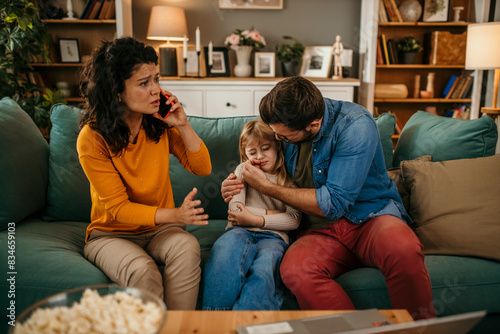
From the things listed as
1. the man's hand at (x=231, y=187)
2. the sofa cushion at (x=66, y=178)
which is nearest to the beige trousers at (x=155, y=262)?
the man's hand at (x=231, y=187)

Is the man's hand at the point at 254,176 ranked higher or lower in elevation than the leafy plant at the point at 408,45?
lower

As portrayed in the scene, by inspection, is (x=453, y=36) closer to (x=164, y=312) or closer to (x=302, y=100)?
(x=302, y=100)

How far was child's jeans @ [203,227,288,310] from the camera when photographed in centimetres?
125

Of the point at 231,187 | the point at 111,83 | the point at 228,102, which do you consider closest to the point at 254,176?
the point at 231,187

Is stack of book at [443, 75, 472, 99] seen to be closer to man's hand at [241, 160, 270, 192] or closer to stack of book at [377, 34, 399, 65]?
stack of book at [377, 34, 399, 65]

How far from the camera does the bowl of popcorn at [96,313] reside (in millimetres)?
657

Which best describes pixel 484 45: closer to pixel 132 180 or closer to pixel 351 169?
pixel 351 169

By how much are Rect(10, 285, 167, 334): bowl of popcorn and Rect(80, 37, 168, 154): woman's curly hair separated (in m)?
0.72

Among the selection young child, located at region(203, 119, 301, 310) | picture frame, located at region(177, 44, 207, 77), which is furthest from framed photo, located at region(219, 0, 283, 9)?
young child, located at region(203, 119, 301, 310)

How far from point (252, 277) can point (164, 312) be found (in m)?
0.62

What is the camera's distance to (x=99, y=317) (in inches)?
27.0

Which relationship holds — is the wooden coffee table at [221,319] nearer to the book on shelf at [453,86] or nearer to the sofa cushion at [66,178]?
the sofa cushion at [66,178]

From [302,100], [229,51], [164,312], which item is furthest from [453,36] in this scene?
[164,312]

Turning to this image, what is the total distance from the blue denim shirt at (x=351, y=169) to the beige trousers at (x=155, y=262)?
0.48m
